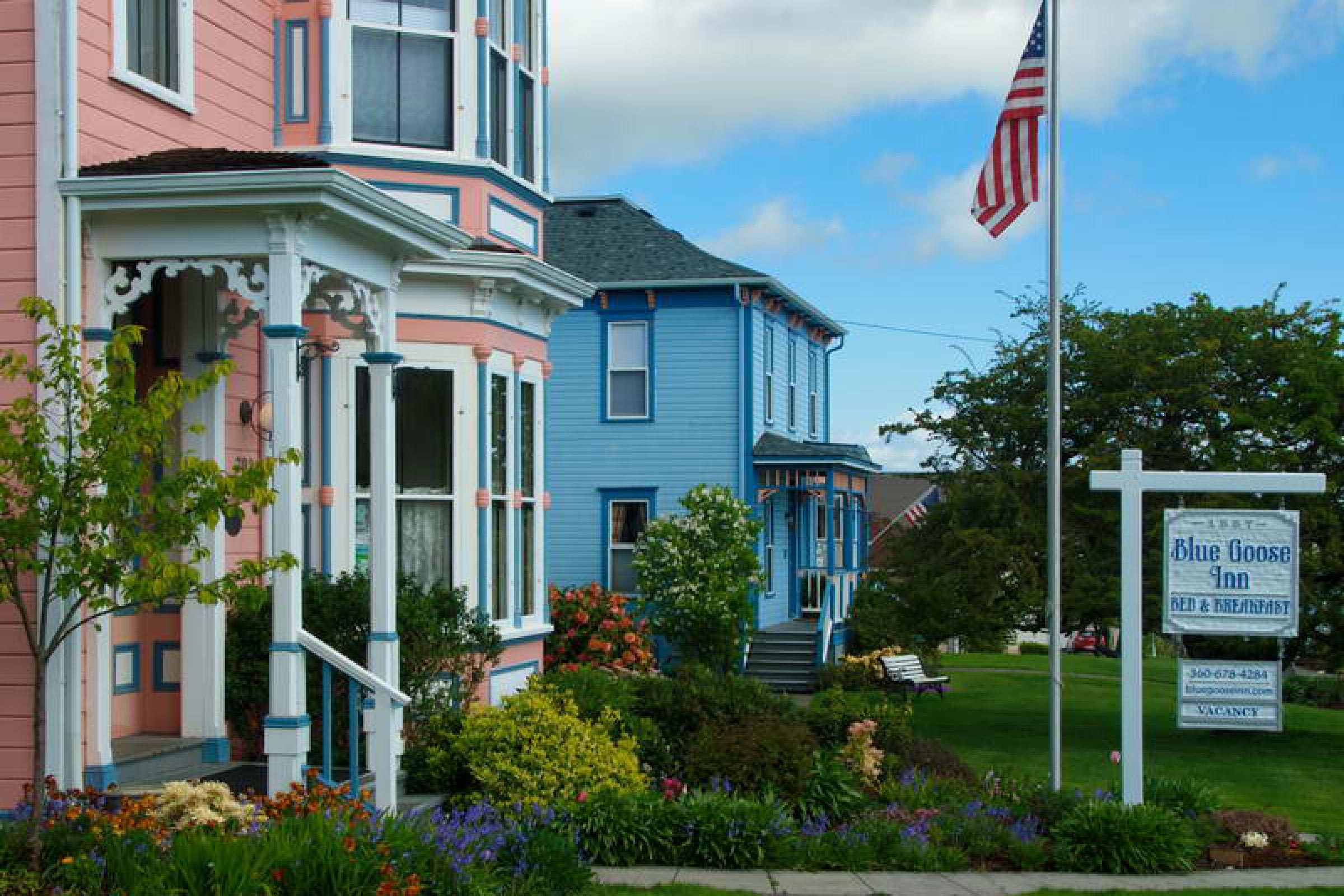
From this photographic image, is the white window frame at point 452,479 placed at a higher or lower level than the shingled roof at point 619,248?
lower

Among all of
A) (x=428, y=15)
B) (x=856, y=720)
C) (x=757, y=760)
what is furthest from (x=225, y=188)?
(x=856, y=720)

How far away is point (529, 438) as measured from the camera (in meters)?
15.4

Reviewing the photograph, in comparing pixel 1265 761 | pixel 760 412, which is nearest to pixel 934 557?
pixel 1265 761

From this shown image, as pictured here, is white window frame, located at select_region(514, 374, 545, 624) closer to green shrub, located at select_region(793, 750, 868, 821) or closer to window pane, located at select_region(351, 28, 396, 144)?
window pane, located at select_region(351, 28, 396, 144)

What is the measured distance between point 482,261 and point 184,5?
355cm

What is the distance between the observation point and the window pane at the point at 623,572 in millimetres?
26766

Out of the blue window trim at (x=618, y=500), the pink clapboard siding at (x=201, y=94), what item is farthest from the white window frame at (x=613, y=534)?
the pink clapboard siding at (x=201, y=94)

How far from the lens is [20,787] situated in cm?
940

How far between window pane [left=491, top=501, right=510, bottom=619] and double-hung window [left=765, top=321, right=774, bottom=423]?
13723mm

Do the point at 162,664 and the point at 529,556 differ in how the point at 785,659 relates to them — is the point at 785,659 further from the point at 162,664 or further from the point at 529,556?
the point at 162,664

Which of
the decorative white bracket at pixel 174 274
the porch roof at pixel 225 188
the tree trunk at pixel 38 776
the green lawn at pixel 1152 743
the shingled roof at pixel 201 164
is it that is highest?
the shingled roof at pixel 201 164

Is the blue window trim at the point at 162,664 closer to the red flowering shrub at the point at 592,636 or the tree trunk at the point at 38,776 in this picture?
the tree trunk at the point at 38,776

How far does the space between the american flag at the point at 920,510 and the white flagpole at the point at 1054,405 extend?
27.4ft

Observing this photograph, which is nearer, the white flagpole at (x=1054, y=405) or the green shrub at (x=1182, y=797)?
the green shrub at (x=1182, y=797)
